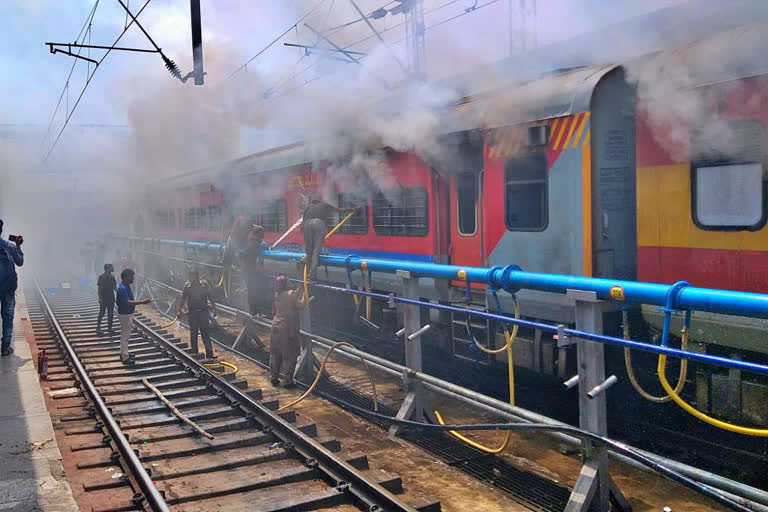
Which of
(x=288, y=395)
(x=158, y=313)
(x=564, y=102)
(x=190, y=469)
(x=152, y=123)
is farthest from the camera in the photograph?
(x=152, y=123)

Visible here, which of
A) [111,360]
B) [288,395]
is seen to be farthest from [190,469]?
[111,360]

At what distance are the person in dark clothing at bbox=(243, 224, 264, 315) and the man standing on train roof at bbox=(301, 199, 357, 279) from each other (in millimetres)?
1210

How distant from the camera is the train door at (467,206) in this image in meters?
7.71

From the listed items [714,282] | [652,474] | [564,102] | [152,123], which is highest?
[152,123]

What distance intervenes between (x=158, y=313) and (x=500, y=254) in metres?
10.6

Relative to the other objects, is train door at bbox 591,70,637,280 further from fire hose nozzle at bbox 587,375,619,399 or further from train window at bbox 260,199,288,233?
train window at bbox 260,199,288,233

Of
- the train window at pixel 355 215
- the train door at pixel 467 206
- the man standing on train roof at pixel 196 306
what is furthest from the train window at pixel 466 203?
the man standing on train roof at pixel 196 306

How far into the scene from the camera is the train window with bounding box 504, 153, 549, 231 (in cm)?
680

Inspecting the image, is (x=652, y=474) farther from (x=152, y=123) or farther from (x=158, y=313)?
(x=152, y=123)

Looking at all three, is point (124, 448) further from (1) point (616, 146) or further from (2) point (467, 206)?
(1) point (616, 146)

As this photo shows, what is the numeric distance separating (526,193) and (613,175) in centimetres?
92

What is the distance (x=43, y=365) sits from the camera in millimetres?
8906

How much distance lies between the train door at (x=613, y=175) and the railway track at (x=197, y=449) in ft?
9.46

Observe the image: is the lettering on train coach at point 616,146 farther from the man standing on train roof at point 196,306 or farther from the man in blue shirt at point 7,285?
the man in blue shirt at point 7,285
